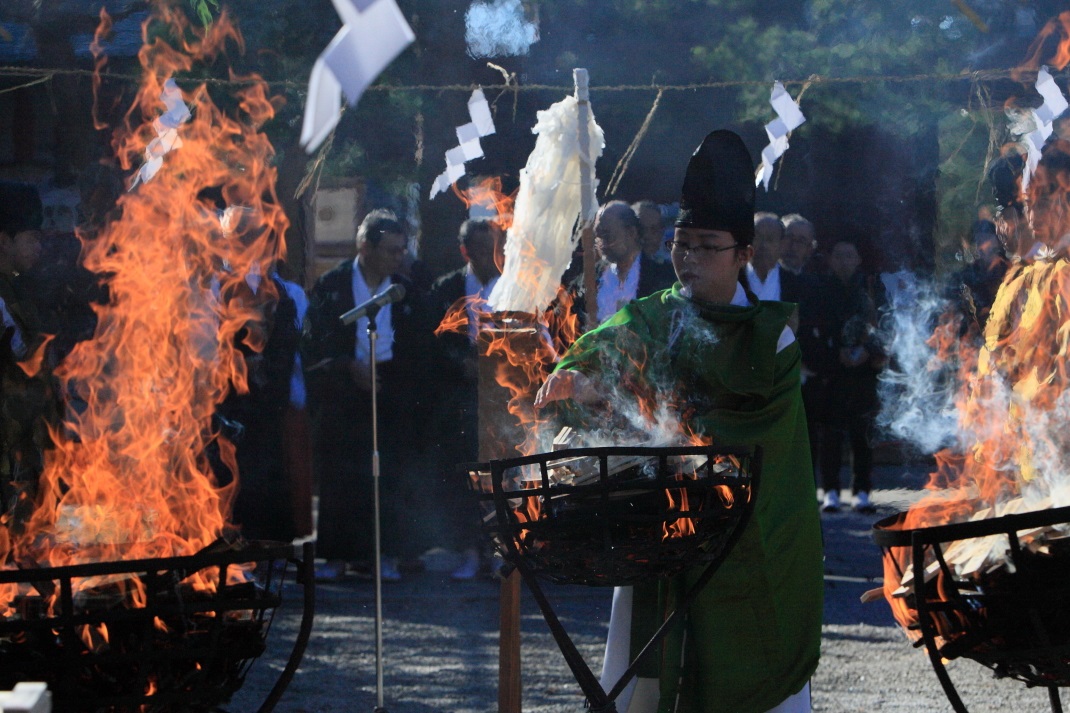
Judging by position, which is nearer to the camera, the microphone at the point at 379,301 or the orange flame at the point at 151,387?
the orange flame at the point at 151,387

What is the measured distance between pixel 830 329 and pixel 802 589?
6760 millimetres

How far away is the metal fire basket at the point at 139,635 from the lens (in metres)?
2.57

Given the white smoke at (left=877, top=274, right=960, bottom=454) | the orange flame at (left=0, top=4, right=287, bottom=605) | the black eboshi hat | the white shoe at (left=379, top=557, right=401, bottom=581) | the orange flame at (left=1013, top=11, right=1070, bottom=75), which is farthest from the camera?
the white shoe at (left=379, top=557, right=401, bottom=581)

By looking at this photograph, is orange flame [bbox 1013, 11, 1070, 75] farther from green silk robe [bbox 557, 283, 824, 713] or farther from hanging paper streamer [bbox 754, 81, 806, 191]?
green silk robe [bbox 557, 283, 824, 713]

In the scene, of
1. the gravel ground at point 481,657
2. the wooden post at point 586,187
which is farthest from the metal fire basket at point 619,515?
the gravel ground at point 481,657

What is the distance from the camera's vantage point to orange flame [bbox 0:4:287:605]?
3.32 m

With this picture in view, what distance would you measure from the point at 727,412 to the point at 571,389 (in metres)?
0.41

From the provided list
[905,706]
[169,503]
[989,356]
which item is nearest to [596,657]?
[905,706]

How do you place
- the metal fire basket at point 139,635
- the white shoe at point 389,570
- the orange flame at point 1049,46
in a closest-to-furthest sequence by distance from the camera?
the metal fire basket at point 139,635 → the orange flame at point 1049,46 → the white shoe at point 389,570

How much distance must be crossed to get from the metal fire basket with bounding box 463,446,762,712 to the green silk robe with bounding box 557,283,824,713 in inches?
13.0

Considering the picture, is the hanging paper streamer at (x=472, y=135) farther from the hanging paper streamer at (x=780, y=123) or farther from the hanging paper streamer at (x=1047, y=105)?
the hanging paper streamer at (x=1047, y=105)

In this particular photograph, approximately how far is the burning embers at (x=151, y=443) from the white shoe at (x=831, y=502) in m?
5.44

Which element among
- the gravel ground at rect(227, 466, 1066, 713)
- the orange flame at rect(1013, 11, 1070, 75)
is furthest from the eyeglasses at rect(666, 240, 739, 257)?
the orange flame at rect(1013, 11, 1070, 75)

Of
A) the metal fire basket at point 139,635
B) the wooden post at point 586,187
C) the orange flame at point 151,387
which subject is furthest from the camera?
the wooden post at point 586,187
